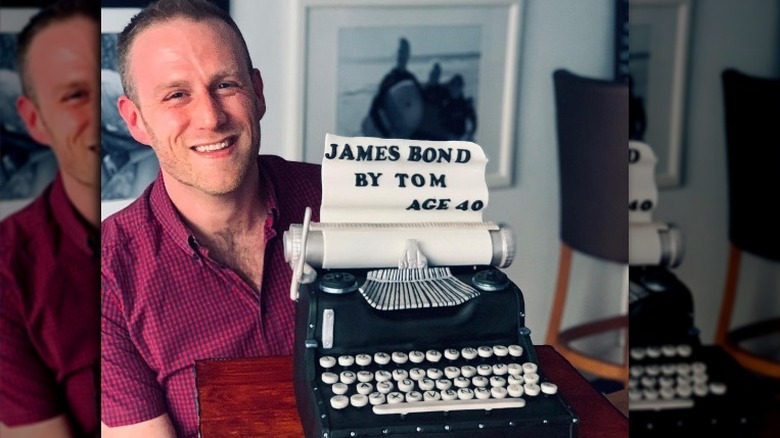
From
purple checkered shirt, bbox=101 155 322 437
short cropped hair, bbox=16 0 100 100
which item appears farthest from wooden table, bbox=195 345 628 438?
A: short cropped hair, bbox=16 0 100 100

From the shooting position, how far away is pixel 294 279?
163 centimetres

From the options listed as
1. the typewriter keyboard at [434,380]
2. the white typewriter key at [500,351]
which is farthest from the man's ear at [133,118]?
the white typewriter key at [500,351]

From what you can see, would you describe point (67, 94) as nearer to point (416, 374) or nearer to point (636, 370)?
point (416, 374)

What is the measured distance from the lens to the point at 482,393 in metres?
1.46

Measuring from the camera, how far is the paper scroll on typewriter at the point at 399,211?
163 cm

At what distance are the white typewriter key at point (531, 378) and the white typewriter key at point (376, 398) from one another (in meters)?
0.25

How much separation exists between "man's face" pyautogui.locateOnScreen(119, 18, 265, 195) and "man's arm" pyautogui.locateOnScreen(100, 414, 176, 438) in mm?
448

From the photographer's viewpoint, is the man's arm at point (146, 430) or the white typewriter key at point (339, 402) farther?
the man's arm at point (146, 430)

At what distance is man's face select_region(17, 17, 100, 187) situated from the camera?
1.60 metres

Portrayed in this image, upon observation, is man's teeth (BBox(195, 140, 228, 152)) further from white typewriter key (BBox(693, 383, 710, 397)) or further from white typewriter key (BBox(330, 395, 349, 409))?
white typewriter key (BBox(693, 383, 710, 397))

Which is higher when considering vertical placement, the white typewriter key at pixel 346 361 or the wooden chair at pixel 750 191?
the wooden chair at pixel 750 191

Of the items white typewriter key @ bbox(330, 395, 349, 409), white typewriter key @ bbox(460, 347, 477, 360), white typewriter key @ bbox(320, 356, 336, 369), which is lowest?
white typewriter key @ bbox(330, 395, 349, 409)

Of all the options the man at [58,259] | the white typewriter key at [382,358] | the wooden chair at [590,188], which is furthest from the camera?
the wooden chair at [590,188]

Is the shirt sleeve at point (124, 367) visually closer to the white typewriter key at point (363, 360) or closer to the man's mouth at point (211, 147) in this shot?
the man's mouth at point (211, 147)
